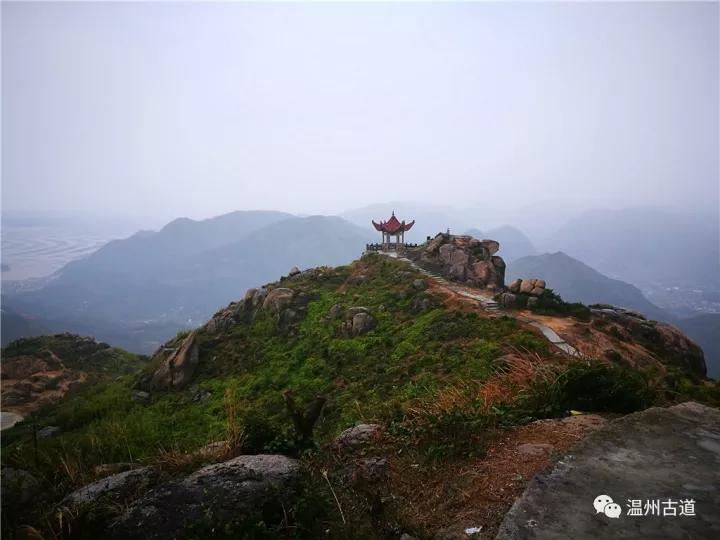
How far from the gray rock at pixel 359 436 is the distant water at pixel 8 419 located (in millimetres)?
27503

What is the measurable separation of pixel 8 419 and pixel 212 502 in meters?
30.6

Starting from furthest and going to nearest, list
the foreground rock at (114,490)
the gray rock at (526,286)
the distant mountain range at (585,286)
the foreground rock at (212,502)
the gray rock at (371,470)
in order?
the distant mountain range at (585,286) → the gray rock at (526,286) → the gray rock at (371,470) → the foreground rock at (114,490) → the foreground rock at (212,502)

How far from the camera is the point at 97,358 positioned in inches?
1352

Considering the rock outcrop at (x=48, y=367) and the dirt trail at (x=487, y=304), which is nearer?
the dirt trail at (x=487, y=304)

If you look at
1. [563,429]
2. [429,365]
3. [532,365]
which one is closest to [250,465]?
[563,429]

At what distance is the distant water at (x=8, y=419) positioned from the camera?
873 inches

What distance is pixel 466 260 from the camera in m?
26.0

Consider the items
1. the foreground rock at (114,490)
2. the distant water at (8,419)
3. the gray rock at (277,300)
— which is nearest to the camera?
the foreground rock at (114,490)

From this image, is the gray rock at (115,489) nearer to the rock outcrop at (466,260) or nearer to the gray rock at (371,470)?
the gray rock at (371,470)

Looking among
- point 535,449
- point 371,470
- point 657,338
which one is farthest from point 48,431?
point 657,338

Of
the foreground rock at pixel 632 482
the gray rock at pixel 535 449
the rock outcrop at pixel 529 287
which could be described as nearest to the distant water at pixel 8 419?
the gray rock at pixel 535 449

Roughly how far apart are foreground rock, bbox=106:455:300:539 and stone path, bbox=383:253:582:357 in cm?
840

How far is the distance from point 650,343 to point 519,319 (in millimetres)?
6215

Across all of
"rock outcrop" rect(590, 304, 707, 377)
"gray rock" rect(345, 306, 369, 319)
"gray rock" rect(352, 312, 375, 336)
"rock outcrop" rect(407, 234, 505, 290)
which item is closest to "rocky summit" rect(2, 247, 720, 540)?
"gray rock" rect(352, 312, 375, 336)
